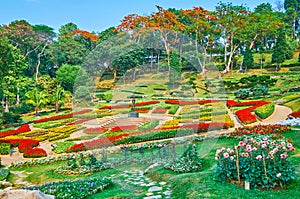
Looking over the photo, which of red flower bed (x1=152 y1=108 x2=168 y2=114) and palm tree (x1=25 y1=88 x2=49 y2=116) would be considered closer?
red flower bed (x1=152 y1=108 x2=168 y2=114)

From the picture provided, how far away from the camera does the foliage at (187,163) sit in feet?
27.0

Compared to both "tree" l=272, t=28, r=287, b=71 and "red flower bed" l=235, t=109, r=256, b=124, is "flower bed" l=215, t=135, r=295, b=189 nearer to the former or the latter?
"red flower bed" l=235, t=109, r=256, b=124

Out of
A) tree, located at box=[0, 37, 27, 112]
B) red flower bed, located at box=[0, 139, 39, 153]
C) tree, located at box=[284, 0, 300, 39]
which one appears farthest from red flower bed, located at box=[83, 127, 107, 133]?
tree, located at box=[284, 0, 300, 39]

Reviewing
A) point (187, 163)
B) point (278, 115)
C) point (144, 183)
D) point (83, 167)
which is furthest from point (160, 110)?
point (144, 183)

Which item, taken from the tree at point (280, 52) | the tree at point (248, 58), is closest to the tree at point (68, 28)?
the tree at point (248, 58)

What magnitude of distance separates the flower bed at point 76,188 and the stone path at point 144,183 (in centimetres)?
54

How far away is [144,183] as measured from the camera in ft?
24.8

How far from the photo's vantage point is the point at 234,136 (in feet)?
40.8

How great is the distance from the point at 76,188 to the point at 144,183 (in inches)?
62.2

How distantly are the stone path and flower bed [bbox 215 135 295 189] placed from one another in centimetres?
117

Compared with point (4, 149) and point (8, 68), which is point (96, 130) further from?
point (8, 68)

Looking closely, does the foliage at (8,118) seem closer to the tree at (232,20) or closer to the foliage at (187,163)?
the foliage at (187,163)

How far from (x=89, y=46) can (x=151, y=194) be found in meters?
47.4

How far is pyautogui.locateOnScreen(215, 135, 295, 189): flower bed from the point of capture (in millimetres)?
5715
